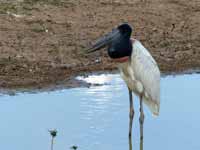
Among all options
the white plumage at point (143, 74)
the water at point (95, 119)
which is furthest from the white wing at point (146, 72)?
the water at point (95, 119)

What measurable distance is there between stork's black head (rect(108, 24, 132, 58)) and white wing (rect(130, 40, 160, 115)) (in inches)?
3.2

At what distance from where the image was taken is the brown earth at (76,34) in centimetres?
1177

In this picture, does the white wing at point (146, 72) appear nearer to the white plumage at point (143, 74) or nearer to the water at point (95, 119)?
the white plumage at point (143, 74)

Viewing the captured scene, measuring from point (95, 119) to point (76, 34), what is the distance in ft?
16.0

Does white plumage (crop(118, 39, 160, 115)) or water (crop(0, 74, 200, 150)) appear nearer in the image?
white plumage (crop(118, 39, 160, 115))

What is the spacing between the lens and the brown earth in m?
11.8

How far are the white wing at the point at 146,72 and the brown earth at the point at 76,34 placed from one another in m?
2.86

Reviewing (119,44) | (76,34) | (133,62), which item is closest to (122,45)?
(119,44)

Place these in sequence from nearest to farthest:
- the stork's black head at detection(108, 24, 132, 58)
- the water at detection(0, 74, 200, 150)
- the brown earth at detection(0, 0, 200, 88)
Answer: the stork's black head at detection(108, 24, 132, 58), the water at detection(0, 74, 200, 150), the brown earth at detection(0, 0, 200, 88)

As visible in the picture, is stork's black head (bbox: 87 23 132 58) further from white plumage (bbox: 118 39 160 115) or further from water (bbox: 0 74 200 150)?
water (bbox: 0 74 200 150)

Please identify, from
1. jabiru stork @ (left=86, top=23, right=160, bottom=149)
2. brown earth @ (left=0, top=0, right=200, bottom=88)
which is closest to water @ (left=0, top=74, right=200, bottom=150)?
jabiru stork @ (left=86, top=23, right=160, bottom=149)

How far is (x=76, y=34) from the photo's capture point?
1384 centimetres

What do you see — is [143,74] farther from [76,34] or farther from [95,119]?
[76,34]

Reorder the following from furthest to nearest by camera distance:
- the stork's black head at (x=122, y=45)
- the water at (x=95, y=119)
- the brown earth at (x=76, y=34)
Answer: the brown earth at (x=76, y=34) → the water at (x=95, y=119) → the stork's black head at (x=122, y=45)
